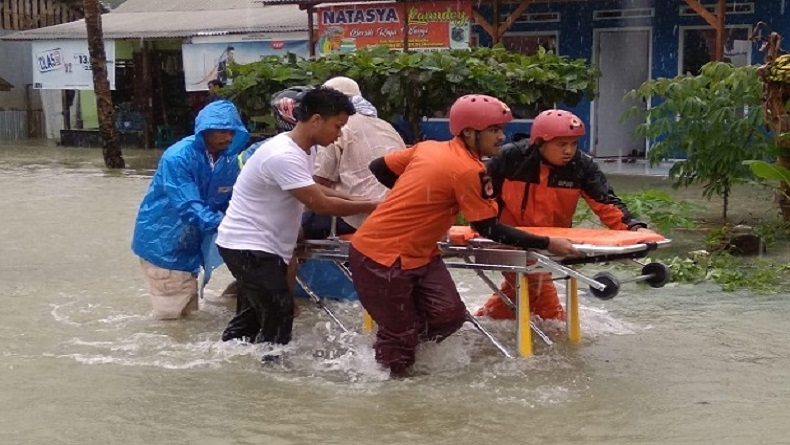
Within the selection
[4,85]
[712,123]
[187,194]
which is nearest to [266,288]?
[187,194]

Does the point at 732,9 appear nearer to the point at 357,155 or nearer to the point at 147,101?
the point at 357,155

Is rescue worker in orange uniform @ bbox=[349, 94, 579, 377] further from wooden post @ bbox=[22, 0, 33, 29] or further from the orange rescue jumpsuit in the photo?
wooden post @ bbox=[22, 0, 33, 29]

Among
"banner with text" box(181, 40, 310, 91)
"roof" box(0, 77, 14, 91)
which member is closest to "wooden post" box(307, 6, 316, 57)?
"banner with text" box(181, 40, 310, 91)

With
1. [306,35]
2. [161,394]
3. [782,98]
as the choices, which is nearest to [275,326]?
[161,394]

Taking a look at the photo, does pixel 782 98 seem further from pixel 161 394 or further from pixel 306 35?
pixel 306 35

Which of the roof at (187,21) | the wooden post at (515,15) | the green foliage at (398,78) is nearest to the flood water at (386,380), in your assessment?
the green foliage at (398,78)

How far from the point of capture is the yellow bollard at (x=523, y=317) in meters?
5.71

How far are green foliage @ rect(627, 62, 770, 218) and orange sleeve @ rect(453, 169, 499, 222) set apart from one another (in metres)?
5.08

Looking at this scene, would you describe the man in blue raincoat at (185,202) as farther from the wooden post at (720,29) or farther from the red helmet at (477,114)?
the wooden post at (720,29)

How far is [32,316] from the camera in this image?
7.52 metres

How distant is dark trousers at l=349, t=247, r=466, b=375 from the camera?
5488mm

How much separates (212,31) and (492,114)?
16.3m

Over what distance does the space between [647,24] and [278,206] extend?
11889 millimetres

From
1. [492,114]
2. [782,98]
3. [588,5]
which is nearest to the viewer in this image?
[492,114]
